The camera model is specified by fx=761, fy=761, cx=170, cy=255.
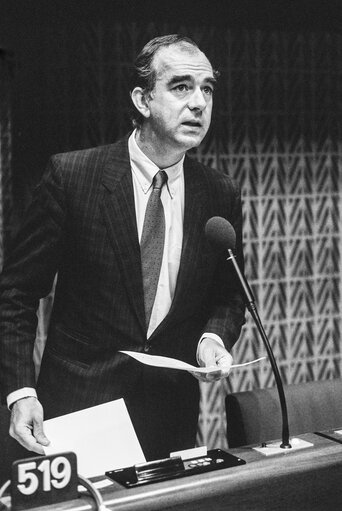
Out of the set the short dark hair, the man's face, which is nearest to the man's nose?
the man's face

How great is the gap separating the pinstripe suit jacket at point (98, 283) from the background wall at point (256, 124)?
2.21ft

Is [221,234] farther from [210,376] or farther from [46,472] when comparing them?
[46,472]

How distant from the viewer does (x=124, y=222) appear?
2.11m

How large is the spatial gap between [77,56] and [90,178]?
876 mm

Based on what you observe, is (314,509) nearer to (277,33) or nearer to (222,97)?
(222,97)

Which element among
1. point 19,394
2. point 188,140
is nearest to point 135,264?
point 188,140

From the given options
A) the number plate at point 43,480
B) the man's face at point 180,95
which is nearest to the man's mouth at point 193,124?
the man's face at point 180,95

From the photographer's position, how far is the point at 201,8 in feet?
8.52

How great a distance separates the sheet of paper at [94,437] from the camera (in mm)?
1498

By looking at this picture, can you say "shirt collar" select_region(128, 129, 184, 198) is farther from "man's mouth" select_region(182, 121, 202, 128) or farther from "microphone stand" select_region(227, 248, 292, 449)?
"microphone stand" select_region(227, 248, 292, 449)

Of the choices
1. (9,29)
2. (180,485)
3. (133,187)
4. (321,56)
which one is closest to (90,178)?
(133,187)

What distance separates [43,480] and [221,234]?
0.70 m

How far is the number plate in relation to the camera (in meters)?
1.21

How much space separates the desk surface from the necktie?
72 centimetres
